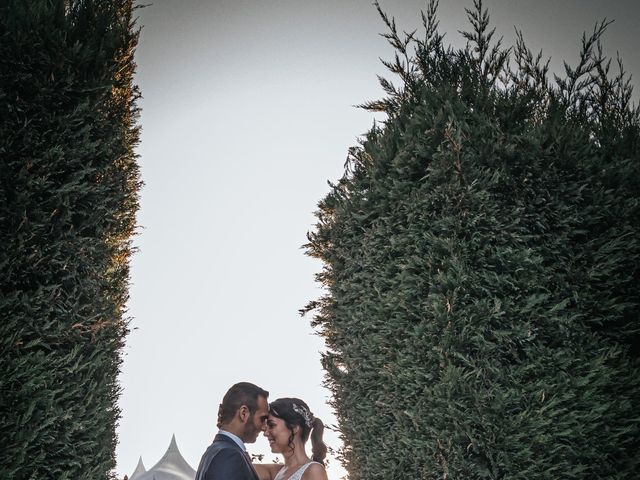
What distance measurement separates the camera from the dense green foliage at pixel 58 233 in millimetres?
3475

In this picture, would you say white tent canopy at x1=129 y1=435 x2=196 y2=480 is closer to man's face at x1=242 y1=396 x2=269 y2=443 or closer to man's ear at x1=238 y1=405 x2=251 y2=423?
man's face at x1=242 y1=396 x2=269 y2=443

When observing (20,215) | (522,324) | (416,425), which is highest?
(20,215)

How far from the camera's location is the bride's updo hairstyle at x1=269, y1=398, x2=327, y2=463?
6.16 meters

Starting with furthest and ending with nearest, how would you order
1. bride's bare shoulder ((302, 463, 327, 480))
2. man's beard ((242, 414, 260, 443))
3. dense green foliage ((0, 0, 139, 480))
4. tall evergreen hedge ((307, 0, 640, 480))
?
bride's bare shoulder ((302, 463, 327, 480)) < man's beard ((242, 414, 260, 443)) < tall evergreen hedge ((307, 0, 640, 480)) < dense green foliage ((0, 0, 139, 480))

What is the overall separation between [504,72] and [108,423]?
5.57 m

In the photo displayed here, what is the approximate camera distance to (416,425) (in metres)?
4.45

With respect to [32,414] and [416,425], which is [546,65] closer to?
A: [416,425]

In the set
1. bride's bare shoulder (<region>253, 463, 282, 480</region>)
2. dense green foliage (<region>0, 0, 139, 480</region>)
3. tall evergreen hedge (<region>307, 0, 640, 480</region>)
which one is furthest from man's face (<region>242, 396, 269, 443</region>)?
bride's bare shoulder (<region>253, 463, 282, 480</region>)

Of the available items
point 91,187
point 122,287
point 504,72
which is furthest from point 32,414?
point 504,72

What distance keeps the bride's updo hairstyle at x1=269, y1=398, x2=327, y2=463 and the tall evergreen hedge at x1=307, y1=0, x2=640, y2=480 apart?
0.46 meters

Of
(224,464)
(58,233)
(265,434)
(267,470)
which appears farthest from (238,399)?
(58,233)

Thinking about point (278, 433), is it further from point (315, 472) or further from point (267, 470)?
point (267, 470)

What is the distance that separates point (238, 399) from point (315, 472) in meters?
1.42

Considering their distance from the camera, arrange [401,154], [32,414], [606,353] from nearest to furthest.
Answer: [32,414] < [606,353] < [401,154]
